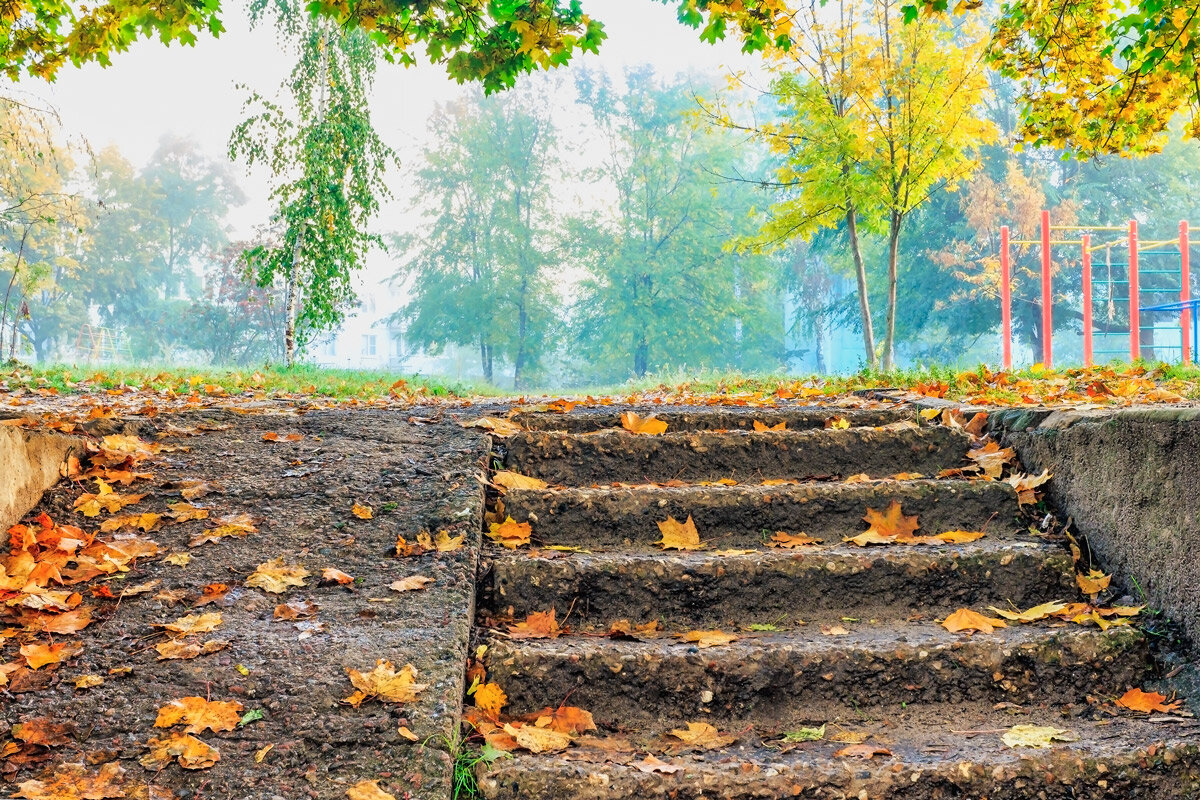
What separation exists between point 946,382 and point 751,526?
9.60 ft

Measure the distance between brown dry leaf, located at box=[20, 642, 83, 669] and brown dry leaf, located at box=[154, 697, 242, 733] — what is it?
15.0 inches

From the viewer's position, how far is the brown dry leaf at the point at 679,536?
9.14 feet

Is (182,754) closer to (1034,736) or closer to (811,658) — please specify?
(811,658)

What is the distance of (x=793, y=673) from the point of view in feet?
7.24

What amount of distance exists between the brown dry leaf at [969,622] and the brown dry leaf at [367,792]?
1.61m

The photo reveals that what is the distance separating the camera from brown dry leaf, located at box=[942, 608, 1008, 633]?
93.9 inches

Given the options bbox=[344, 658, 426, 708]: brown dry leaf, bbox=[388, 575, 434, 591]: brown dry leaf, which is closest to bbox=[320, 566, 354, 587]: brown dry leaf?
bbox=[388, 575, 434, 591]: brown dry leaf

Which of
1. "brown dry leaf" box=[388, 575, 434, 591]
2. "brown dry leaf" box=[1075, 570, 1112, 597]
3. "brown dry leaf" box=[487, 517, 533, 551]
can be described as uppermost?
"brown dry leaf" box=[487, 517, 533, 551]

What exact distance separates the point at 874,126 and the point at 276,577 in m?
9.60

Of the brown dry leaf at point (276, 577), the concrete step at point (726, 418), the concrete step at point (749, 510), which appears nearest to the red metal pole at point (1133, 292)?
the concrete step at point (726, 418)

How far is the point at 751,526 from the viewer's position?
9.55ft

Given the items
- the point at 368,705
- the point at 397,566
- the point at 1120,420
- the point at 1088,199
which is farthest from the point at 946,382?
the point at 1088,199

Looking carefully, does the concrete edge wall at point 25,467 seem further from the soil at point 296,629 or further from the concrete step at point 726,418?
the concrete step at point 726,418

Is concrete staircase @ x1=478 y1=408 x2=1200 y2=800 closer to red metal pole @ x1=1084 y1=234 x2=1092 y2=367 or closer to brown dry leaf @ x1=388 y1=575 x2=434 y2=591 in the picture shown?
brown dry leaf @ x1=388 y1=575 x2=434 y2=591
